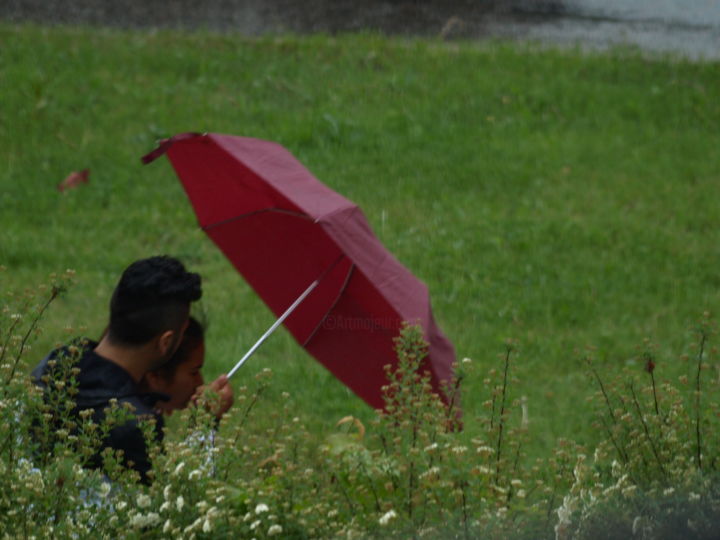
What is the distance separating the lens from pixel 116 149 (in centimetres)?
809

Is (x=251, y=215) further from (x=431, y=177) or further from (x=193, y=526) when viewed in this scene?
(x=431, y=177)

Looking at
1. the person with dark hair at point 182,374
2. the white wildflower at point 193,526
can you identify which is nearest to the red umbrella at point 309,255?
the person with dark hair at point 182,374

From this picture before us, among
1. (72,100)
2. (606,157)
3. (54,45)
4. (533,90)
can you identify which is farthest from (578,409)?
(54,45)

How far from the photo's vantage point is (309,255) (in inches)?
178

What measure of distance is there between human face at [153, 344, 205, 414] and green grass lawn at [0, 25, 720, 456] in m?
1.49

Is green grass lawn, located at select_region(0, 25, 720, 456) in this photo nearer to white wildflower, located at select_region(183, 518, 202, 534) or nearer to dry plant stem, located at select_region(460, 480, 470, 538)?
dry plant stem, located at select_region(460, 480, 470, 538)

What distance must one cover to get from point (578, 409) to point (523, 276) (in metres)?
1.28

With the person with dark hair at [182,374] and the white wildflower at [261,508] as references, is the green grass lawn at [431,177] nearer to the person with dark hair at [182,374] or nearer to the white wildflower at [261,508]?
the person with dark hair at [182,374]

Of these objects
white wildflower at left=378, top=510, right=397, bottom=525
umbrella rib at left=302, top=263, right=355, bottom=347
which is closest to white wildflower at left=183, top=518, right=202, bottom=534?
white wildflower at left=378, top=510, right=397, bottom=525

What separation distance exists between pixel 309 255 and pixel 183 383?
67 centimetres

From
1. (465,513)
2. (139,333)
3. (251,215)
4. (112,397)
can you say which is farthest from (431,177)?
(465,513)

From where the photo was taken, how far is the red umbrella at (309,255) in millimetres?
4055

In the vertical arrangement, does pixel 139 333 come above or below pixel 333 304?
above

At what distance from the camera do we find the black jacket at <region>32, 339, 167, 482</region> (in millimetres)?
3684
